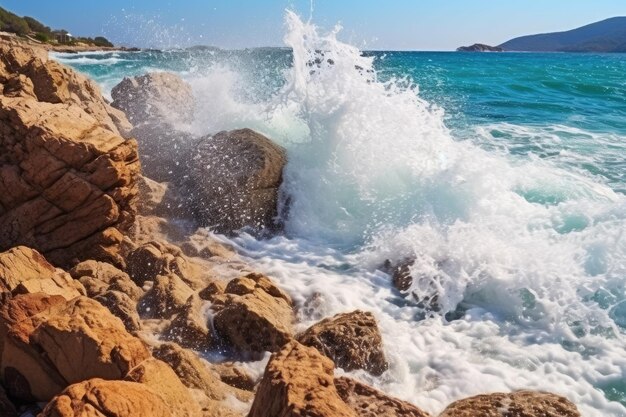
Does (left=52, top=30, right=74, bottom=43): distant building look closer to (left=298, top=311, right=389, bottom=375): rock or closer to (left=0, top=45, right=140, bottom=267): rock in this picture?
(left=0, top=45, right=140, bottom=267): rock

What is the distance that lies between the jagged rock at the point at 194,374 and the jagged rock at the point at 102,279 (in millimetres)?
1004

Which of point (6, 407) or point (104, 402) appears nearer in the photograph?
point (104, 402)

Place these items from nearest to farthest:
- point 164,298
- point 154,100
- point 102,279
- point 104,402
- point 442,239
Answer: point 104,402
point 164,298
point 102,279
point 442,239
point 154,100

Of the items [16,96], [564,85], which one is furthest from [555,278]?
[564,85]

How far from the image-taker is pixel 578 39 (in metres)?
143

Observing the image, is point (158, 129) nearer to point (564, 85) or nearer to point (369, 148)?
point (369, 148)

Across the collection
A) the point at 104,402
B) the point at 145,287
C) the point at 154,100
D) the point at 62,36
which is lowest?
the point at 145,287

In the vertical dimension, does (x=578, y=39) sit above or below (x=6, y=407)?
above

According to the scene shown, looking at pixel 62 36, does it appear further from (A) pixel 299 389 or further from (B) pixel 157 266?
(A) pixel 299 389

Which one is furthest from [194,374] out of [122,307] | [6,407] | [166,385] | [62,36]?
[62,36]

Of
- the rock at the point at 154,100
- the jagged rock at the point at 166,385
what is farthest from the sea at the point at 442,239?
the jagged rock at the point at 166,385

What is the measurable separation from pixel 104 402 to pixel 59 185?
3.60 meters

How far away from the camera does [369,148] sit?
326 inches

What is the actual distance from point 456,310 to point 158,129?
19.0 feet
